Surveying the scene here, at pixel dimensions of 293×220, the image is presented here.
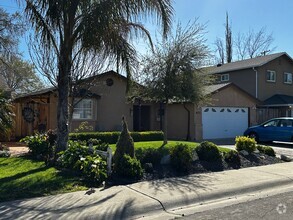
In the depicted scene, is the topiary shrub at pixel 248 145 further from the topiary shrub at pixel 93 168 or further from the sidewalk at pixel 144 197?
the topiary shrub at pixel 93 168

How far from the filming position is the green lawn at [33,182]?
23.4 ft

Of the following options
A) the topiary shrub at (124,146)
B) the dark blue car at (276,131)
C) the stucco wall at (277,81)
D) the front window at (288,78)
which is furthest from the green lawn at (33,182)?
the front window at (288,78)

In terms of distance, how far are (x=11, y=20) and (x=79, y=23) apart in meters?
12.3

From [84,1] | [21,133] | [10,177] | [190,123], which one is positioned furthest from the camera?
[190,123]

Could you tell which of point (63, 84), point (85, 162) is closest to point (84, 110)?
point (63, 84)

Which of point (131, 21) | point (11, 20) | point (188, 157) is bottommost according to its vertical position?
point (188, 157)

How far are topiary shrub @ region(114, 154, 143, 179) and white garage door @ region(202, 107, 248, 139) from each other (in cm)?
1402

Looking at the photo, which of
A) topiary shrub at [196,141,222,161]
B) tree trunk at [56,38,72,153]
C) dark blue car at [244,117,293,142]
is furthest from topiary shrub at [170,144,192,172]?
dark blue car at [244,117,293,142]

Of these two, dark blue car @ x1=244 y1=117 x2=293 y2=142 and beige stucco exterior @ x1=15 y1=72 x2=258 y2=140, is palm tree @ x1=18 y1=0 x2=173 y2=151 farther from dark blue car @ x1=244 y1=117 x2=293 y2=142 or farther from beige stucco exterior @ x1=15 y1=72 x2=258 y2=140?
dark blue car @ x1=244 y1=117 x2=293 y2=142

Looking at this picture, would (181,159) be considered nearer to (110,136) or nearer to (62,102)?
(62,102)

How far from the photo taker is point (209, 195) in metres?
7.51

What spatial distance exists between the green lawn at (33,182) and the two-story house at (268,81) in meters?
19.9

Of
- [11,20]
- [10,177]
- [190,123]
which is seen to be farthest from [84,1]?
[190,123]

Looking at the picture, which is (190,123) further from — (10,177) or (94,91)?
(10,177)
